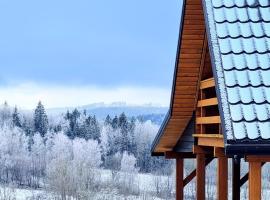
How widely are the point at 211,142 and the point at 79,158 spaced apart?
189 feet

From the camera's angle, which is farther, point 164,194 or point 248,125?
point 164,194

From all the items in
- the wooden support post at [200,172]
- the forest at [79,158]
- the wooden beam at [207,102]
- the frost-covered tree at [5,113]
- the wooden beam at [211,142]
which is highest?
the frost-covered tree at [5,113]

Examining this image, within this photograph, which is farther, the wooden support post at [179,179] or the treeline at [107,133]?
the treeline at [107,133]

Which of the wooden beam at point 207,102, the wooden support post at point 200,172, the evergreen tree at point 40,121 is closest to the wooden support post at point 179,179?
the wooden support post at point 200,172

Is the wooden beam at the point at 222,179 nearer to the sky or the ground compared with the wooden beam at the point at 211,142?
nearer to the ground

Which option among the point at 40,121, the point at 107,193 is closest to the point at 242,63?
the point at 107,193

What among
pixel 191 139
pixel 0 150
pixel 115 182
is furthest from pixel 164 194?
pixel 191 139

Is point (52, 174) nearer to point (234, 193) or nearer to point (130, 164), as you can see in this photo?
point (130, 164)

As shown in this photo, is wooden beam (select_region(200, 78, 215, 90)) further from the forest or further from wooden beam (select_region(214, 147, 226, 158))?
the forest

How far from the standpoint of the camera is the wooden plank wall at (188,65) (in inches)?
186

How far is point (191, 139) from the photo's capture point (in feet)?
21.1

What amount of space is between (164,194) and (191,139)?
147ft

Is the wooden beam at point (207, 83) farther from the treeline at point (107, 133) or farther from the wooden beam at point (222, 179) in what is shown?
the treeline at point (107, 133)

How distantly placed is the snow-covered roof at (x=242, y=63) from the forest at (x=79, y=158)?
41.6 meters
